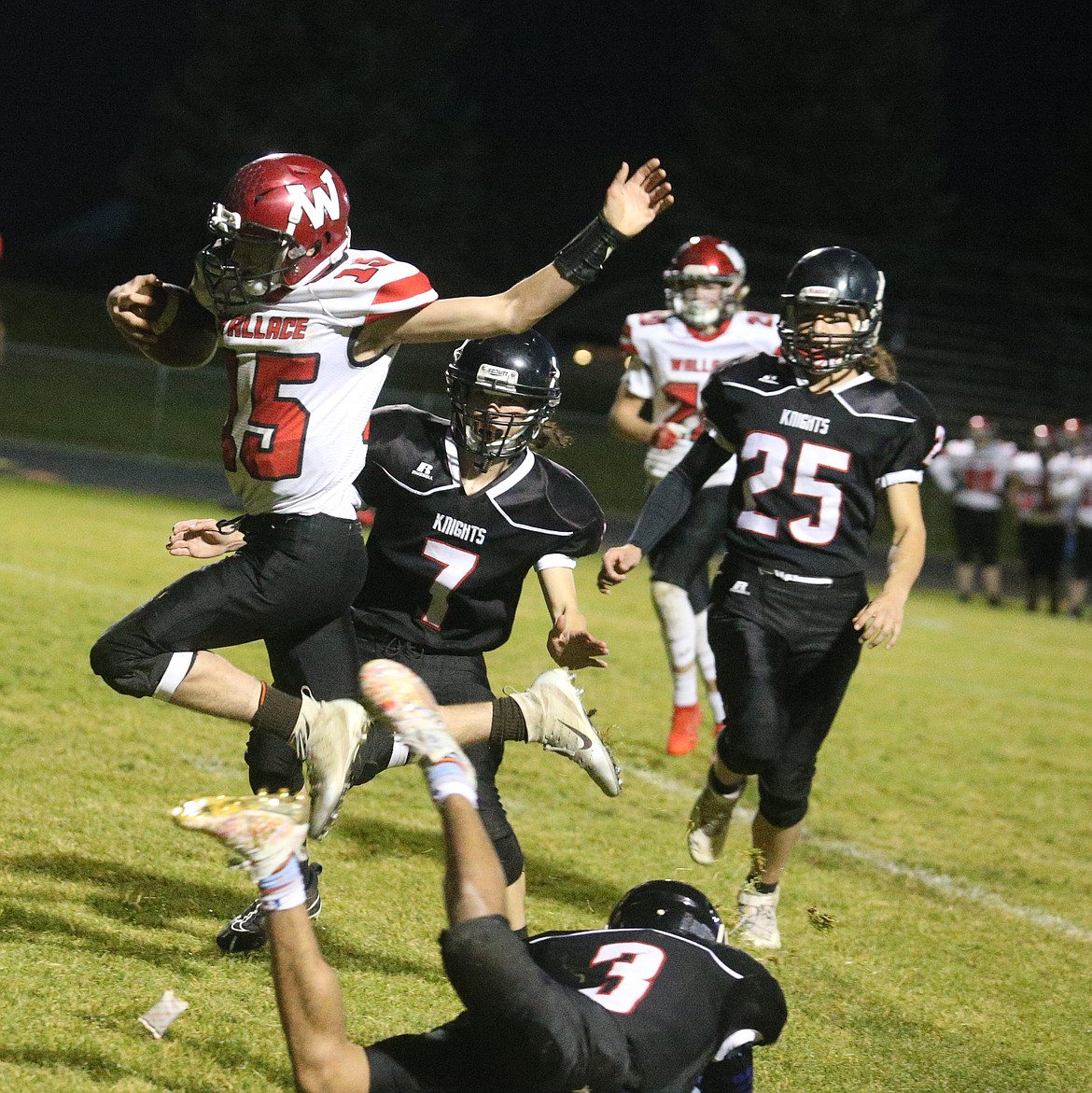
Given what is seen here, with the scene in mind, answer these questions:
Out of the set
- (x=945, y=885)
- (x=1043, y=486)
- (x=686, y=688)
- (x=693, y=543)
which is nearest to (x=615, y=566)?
(x=945, y=885)

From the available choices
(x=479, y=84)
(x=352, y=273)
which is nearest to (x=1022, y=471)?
(x=352, y=273)

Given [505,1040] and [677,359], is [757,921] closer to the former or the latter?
[505,1040]

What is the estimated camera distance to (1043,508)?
1461 centimetres

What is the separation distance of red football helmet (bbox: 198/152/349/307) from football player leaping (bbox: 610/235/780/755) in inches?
129

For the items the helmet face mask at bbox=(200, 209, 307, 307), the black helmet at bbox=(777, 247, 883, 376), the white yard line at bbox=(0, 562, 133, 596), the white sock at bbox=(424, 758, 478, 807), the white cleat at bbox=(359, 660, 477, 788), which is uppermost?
the black helmet at bbox=(777, 247, 883, 376)

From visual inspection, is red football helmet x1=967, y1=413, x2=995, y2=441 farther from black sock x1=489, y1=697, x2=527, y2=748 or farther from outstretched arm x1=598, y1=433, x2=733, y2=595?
black sock x1=489, y1=697, x2=527, y2=748

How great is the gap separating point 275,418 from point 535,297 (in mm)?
708

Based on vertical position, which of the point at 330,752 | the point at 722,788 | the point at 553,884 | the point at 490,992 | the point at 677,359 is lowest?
the point at 553,884

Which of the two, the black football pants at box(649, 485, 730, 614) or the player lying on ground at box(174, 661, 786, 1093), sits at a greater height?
the black football pants at box(649, 485, 730, 614)

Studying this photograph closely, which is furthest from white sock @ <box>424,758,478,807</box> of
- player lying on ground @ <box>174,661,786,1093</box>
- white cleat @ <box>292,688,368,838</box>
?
white cleat @ <box>292,688,368,838</box>

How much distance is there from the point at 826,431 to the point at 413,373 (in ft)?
73.2

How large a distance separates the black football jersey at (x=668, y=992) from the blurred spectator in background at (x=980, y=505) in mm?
12850

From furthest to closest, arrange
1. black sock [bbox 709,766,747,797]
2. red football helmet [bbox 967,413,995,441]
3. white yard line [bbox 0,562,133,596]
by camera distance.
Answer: red football helmet [bbox 967,413,995,441]
white yard line [bbox 0,562,133,596]
black sock [bbox 709,766,747,797]

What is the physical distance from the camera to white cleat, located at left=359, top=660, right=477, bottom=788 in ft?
8.68
